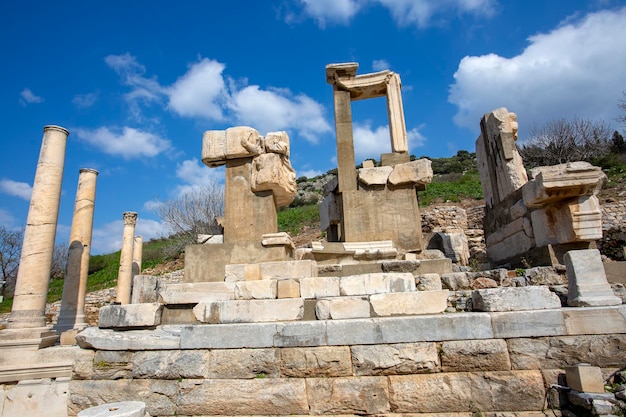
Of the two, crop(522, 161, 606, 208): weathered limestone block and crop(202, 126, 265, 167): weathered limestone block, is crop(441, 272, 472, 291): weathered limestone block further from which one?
crop(202, 126, 265, 167): weathered limestone block

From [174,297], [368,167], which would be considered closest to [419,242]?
[368,167]

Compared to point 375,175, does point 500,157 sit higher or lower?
higher

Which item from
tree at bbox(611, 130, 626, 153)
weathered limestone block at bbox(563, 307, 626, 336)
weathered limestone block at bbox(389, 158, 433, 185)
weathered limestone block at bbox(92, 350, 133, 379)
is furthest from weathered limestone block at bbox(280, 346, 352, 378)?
tree at bbox(611, 130, 626, 153)

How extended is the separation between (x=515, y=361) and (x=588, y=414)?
62 cm

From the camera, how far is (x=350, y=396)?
3.39 m

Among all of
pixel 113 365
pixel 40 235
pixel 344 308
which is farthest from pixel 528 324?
pixel 40 235

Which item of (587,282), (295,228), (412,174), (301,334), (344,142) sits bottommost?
(301,334)

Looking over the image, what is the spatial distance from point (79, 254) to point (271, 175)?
24.2 feet

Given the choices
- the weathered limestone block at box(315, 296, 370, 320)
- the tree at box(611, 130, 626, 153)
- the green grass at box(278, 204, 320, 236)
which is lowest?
the weathered limestone block at box(315, 296, 370, 320)

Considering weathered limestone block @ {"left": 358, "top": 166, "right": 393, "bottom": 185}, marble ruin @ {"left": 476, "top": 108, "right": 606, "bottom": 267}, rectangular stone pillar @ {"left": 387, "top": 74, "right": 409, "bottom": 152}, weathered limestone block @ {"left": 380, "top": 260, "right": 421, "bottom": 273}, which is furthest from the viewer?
rectangular stone pillar @ {"left": 387, "top": 74, "right": 409, "bottom": 152}

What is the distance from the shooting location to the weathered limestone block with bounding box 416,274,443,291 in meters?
4.25

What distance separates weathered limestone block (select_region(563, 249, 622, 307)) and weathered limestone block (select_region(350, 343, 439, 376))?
1593 millimetres

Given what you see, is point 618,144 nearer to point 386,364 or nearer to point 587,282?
point 587,282

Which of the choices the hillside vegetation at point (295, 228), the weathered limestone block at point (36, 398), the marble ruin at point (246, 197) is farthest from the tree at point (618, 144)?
the weathered limestone block at point (36, 398)
